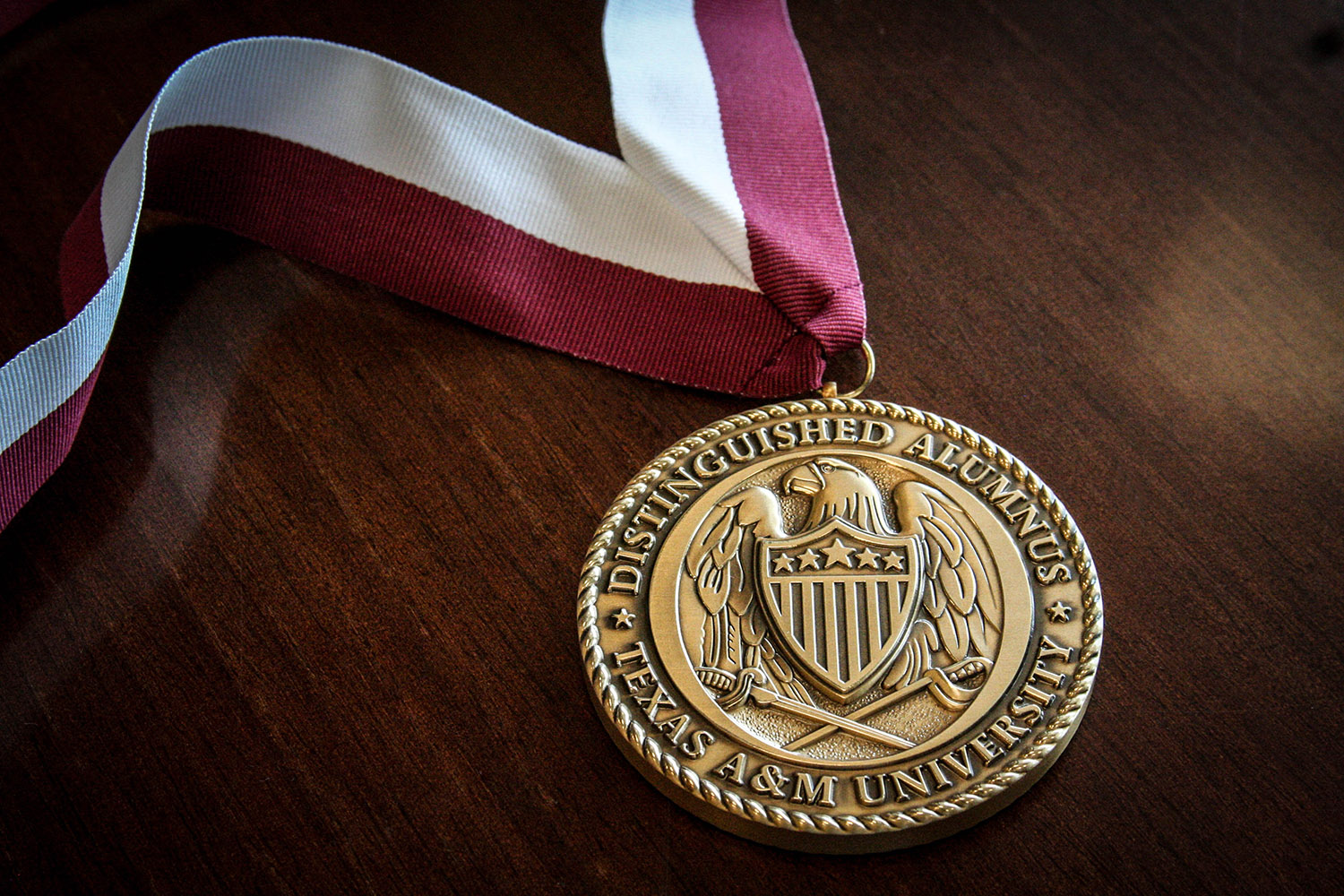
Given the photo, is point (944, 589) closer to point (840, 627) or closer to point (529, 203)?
point (840, 627)

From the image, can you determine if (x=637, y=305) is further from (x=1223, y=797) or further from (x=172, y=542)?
(x=1223, y=797)

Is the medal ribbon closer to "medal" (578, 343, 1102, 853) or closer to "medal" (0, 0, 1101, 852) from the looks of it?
"medal" (0, 0, 1101, 852)

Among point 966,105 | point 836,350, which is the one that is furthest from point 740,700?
point 966,105

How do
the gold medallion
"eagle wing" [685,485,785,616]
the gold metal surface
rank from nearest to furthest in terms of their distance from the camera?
the gold medallion, "eagle wing" [685,485,785,616], the gold metal surface

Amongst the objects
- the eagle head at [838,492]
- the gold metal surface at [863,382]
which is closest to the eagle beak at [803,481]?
the eagle head at [838,492]

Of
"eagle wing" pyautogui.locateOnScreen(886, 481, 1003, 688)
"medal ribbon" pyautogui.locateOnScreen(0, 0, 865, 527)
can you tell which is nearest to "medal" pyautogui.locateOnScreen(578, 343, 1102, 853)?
"eagle wing" pyautogui.locateOnScreen(886, 481, 1003, 688)

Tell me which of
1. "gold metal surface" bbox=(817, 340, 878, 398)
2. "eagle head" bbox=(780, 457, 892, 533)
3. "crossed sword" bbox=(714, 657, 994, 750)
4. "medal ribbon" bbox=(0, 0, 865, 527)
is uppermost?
"medal ribbon" bbox=(0, 0, 865, 527)
